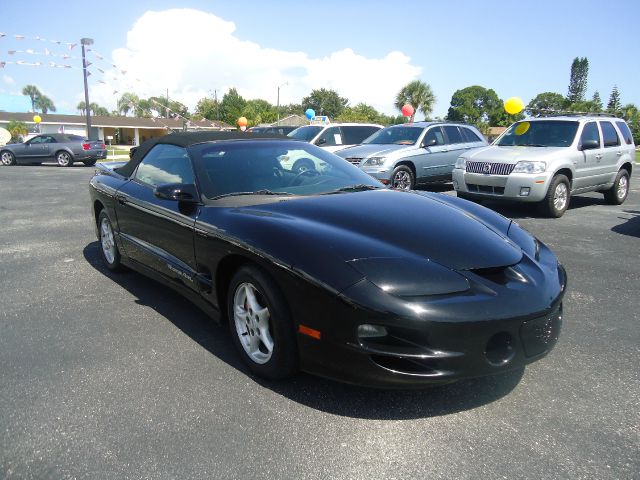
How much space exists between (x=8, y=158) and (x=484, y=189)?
20.7 m

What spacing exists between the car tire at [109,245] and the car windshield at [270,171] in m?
1.57

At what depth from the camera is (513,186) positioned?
7.54 metres

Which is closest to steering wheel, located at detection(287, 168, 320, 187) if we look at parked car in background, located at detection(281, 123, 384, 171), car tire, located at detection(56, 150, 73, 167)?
parked car in background, located at detection(281, 123, 384, 171)

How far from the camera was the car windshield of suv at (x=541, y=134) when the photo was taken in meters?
8.24

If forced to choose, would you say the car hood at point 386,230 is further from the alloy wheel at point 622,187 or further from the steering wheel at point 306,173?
the alloy wheel at point 622,187

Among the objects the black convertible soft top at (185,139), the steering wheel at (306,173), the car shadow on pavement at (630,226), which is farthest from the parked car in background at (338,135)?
the steering wheel at (306,173)

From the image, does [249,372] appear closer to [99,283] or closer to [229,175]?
[229,175]

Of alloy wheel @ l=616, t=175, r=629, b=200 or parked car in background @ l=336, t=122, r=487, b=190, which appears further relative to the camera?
parked car in background @ l=336, t=122, r=487, b=190

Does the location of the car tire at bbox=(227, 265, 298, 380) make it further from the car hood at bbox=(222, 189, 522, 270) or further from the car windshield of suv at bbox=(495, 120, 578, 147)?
the car windshield of suv at bbox=(495, 120, 578, 147)

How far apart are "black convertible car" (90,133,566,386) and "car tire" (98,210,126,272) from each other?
2.88 feet

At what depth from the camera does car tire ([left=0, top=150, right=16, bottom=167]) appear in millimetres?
20812

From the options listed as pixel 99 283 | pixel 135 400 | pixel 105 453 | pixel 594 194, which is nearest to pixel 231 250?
pixel 135 400

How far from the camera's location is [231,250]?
281 cm

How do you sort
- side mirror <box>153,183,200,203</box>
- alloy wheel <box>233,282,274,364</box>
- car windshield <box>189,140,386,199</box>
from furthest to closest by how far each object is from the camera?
car windshield <box>189,140,386,199</box> < side mirror <box>153,183,200,203</box> < alloy wheel <box>233,282,274,364</box>
